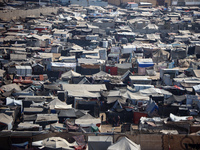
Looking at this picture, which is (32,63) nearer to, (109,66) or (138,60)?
(109,66)

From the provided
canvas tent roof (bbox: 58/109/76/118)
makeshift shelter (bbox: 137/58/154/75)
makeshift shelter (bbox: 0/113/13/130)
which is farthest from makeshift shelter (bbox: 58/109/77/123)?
makeshift shelter (bbox: 137/58/154/75)

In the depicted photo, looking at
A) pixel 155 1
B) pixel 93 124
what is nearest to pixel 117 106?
pixel 93 124

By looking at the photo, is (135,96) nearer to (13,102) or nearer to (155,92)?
(155,92)

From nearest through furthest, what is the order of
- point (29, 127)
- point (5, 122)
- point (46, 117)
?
point (29, 127), point (5, 122), point (46, 117)

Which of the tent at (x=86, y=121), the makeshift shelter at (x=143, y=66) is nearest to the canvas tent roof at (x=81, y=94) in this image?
the tent at (x=86, y=121)

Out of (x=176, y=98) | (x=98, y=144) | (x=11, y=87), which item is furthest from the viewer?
(x=11, y=87)

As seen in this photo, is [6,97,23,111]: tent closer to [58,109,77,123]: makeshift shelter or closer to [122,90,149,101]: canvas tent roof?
[58,109,77,123]: makeshift shelter

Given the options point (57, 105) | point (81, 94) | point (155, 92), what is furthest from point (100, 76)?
point (57, 105)
